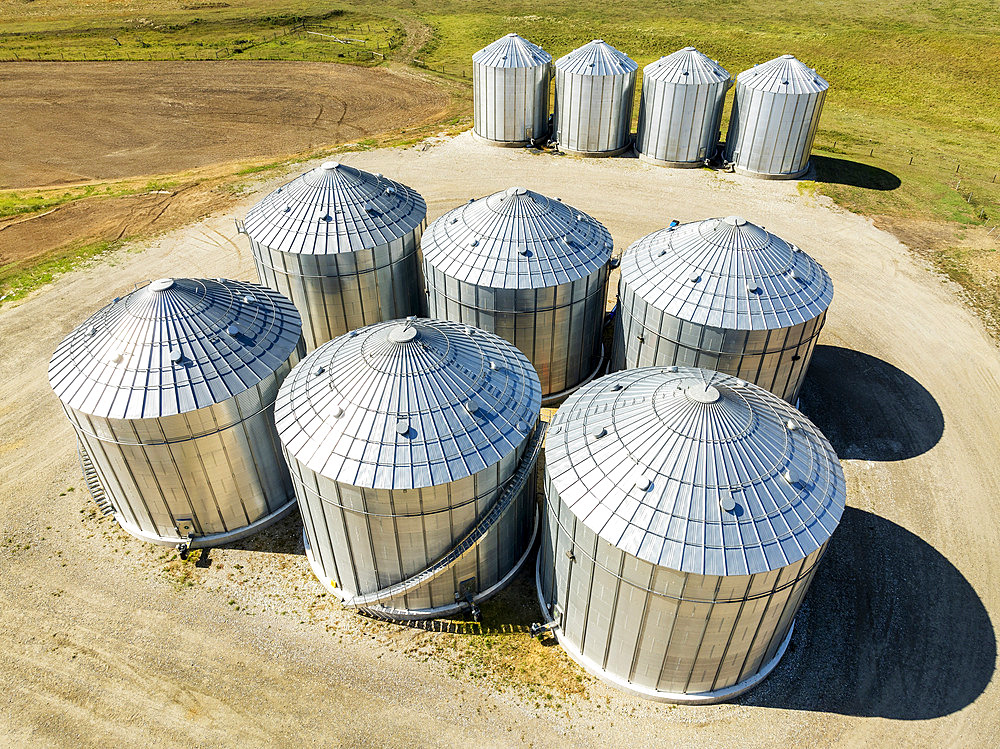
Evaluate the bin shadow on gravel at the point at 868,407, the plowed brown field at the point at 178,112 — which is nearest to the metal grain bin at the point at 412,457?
the bin shadow on gravel at the point at 868,407

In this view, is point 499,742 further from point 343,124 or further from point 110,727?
point 343,124

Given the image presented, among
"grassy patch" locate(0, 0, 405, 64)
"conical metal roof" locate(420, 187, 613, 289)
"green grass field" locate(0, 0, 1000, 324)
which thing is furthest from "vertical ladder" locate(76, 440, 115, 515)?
"grassy patch" locate(0, 0, 405, 64)

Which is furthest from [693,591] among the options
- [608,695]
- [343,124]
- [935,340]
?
[343,124]

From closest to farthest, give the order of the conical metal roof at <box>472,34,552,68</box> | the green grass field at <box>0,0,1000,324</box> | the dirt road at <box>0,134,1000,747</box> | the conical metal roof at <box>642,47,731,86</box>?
the dirt road at <box>0,134,1000,747</box>
the conical metal roof at <box>642,47,731,86</box>
the green grass field at <box>0,0,1000,324</box>
the conical metal roof at <box>472,34,552,68</box>

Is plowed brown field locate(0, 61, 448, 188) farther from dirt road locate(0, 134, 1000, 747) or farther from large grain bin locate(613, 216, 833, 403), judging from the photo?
large grain bin locate(613, 216, 833, 403)

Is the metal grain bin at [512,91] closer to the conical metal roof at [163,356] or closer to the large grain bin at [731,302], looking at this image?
the large grain bin at [731,302]

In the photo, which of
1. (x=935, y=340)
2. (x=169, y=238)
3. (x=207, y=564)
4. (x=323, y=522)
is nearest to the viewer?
(x=323, y=522)
